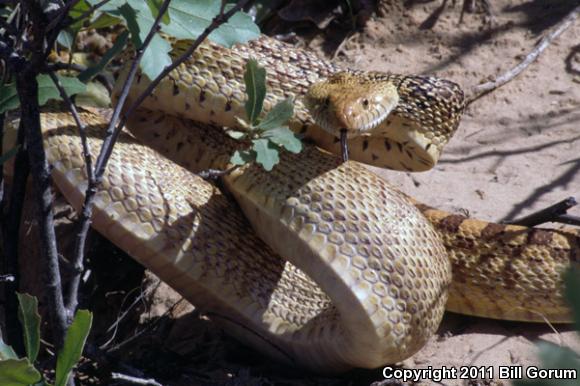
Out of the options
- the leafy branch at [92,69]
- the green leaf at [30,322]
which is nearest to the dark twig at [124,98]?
the leafy branch at [92,69]

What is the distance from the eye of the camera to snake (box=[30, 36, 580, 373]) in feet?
10.5

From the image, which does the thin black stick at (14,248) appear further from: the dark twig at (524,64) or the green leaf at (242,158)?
the dark twig at (524,64)

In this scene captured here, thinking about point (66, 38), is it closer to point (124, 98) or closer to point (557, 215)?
point (124, 98)

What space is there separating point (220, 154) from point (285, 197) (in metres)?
0.67

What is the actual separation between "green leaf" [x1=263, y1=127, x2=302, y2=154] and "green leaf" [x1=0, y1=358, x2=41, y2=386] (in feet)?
3.95

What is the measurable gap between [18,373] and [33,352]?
0.16 meters

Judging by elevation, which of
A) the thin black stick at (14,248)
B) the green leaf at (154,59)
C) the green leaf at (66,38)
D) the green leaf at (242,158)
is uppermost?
the green leaf at (154,59)

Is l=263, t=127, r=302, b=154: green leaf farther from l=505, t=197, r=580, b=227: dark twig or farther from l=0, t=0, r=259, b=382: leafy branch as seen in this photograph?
l=505, t=197, r=580, b=227: dark twig

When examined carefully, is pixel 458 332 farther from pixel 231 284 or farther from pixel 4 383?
pixel 4 383

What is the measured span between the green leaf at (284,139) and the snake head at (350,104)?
0.36 metres

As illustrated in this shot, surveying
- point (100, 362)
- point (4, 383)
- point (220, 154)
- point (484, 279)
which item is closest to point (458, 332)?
point (484, 279)

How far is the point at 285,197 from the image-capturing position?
330 centimetres

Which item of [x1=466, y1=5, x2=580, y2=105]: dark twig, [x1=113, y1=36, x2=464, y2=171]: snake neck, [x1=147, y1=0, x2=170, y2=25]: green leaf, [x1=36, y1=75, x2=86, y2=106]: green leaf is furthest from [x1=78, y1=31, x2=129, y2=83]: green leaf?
[x1=466, y1=5, x2=580, y2=105]: dark twig

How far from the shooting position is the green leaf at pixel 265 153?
3031 millimetres
